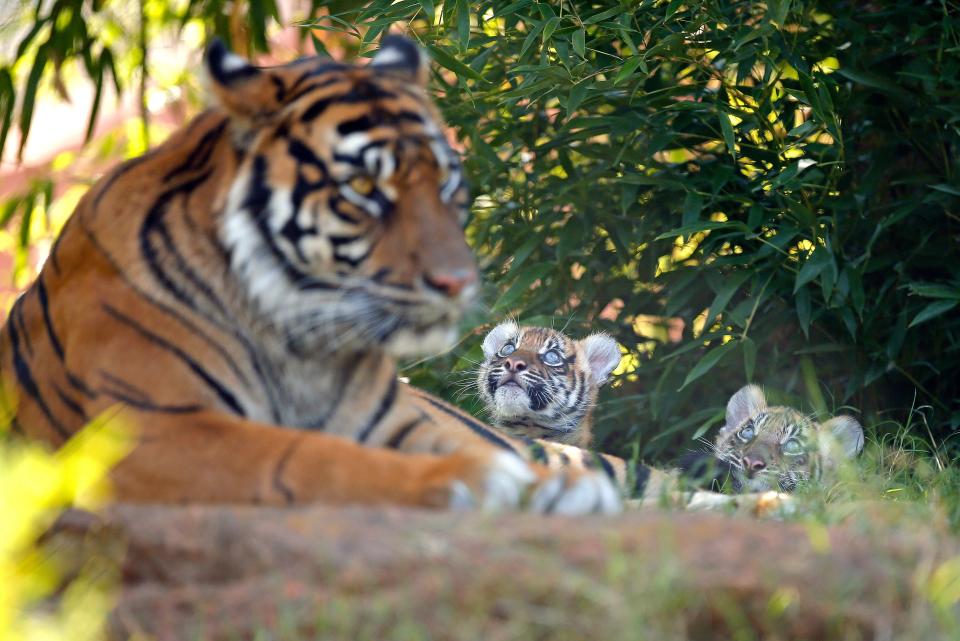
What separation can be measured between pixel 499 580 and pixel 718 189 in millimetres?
3011

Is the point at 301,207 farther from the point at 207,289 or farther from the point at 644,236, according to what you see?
the point at 644,236

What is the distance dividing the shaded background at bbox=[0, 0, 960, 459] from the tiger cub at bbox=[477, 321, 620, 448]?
0.21 meters

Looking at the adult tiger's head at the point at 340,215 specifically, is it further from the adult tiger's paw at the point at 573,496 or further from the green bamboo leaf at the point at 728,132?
the green bamboo leaf at the point at 728,132

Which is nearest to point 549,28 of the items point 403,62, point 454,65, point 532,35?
point 532,35

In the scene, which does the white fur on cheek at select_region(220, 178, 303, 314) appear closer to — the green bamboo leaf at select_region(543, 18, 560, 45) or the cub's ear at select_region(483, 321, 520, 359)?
the green bamboo leaf at select_region(543, 18, 560, 45)

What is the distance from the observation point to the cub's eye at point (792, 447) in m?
4.37

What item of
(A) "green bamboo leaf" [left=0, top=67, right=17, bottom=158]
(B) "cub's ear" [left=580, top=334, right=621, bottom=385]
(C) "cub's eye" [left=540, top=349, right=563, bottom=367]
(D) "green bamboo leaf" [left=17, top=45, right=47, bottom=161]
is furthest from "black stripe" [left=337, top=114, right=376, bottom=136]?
(A) "green bamboo leaf" [left=0, top=67, right=17, bottom=158]

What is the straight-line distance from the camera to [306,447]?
2256 mm

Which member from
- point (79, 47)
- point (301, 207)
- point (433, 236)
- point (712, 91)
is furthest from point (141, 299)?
point (79, 47)

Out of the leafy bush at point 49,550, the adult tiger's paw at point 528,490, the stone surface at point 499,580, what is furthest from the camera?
the adult tiger's paw at point 528,490

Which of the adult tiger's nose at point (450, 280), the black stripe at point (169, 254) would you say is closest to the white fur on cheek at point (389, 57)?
the black stripe at point (169, 254)

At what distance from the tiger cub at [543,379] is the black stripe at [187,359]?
8.10ft

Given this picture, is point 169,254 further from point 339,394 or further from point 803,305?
point 803,305

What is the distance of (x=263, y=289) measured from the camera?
251cm
